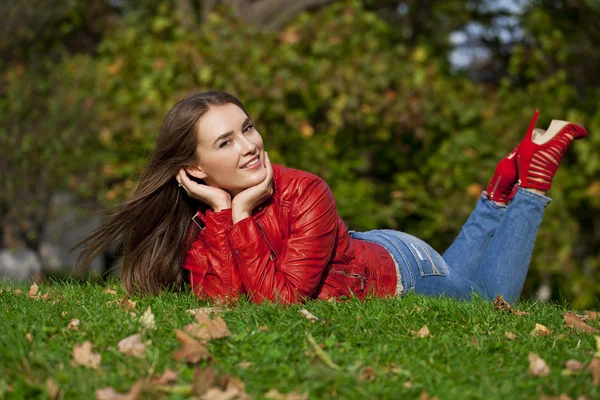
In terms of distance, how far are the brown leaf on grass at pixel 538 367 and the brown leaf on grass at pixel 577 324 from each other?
0.77 m

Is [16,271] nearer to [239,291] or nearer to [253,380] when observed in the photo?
[239,291]

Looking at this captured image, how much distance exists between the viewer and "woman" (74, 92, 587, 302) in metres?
4.01

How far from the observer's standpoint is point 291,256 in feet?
13.1

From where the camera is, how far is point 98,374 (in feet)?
9.50

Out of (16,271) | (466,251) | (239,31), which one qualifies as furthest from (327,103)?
(16,271)

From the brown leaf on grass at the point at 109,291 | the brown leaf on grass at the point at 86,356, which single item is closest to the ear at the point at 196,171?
the brown leaf on grass at the point at 109,291

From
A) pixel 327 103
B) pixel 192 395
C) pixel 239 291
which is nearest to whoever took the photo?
pixel 192 395

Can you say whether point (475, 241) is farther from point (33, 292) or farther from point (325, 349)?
point (33, 292)

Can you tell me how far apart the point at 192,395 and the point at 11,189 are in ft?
28.0

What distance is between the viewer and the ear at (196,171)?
4355 mm

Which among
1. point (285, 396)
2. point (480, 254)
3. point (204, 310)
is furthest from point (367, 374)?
point (480, 254)

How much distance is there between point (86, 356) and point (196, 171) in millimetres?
1582

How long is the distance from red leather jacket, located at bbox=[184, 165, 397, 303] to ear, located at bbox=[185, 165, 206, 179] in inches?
9.1

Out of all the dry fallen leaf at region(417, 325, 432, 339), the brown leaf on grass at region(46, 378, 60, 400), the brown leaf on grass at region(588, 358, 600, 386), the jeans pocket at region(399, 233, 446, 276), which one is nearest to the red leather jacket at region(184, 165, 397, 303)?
the jeans pocket at region(399, 233, 446, 276)
